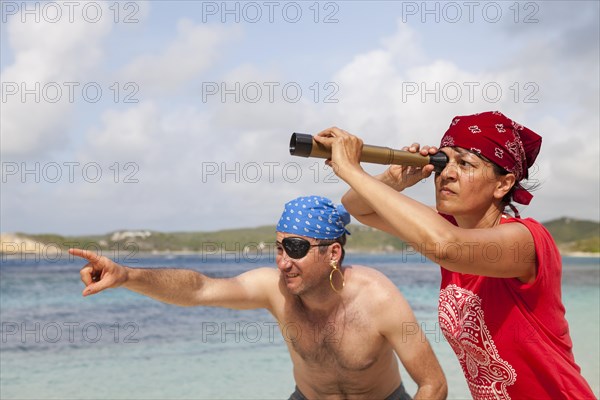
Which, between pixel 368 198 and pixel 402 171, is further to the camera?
pixel 402 171

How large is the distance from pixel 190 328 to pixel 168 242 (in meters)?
81.2

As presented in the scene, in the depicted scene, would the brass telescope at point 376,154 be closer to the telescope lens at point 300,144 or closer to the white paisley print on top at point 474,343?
the telescope lens at point 300,144

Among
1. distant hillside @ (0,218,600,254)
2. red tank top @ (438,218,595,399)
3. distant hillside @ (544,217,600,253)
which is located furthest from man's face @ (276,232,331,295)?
distant hillside @ (544,217,600,253)

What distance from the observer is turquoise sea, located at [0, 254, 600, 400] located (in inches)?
390

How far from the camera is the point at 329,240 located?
181 inches

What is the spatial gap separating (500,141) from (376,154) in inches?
20.6

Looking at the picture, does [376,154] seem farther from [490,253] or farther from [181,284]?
[181,284]

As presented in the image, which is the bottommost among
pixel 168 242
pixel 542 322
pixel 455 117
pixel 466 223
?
pixel 168 242

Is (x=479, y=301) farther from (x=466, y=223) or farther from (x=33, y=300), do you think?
(x=33, y=300)

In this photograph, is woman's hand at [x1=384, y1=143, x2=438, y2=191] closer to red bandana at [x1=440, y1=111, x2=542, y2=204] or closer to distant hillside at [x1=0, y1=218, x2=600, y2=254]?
red bandana at [x1=440, y1=111, x2=542, y2=204]

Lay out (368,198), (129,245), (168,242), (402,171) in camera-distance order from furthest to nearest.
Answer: (168,242), (129,245), (402,171), (368,198)

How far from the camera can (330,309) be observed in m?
4.73

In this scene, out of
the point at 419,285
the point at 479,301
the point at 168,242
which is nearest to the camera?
the point at 479,301

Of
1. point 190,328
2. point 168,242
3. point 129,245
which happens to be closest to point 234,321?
point 190,328
